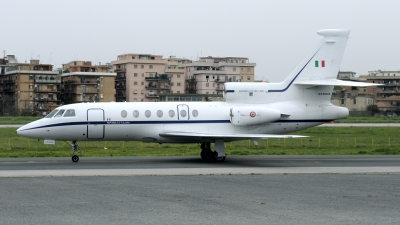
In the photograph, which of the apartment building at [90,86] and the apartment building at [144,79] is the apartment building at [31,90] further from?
the apartment building at [144,79]

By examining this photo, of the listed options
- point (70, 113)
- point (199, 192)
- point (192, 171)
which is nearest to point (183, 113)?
point (70, 113)

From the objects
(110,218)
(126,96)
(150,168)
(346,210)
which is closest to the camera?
(110,218)

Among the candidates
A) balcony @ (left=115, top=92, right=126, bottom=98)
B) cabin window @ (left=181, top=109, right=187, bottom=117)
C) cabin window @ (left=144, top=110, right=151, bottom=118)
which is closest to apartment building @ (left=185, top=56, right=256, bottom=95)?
balcony @ (left=115, top=92, right=126, bottom=98)

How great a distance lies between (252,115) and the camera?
1197 inches

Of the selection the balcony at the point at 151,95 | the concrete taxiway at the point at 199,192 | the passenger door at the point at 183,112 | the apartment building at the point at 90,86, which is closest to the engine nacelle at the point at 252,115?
the concrete taxiway at the point at 199,192

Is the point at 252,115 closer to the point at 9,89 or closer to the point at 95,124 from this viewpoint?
the point at 95,124

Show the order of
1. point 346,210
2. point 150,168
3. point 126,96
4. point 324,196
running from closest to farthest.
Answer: point 346,210
point 324,196
point 150,168
point 126,96

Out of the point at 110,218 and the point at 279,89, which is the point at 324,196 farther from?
the point at 279,89

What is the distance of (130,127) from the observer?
30.5m

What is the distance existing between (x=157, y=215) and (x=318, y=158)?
19.7 metres

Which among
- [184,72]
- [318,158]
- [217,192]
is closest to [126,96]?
[184,72]

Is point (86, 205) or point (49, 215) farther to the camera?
point (86, 205)

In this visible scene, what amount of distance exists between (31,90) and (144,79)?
74.8 ft

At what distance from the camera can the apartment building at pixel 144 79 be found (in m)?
126
